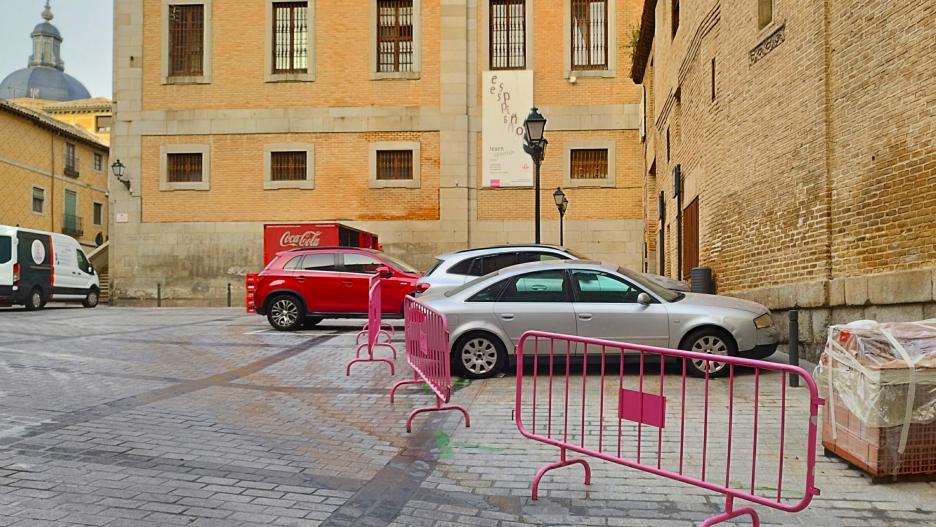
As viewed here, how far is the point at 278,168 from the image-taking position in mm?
27469

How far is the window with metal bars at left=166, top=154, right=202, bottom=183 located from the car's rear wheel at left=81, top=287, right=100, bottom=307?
4.82 meters

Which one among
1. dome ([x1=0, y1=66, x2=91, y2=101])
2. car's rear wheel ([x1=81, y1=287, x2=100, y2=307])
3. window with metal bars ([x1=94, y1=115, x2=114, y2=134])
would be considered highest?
dome ([x1=0, y1=66, x2=91, y2=101])

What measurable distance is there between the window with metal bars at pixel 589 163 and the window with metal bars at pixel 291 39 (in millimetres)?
10599

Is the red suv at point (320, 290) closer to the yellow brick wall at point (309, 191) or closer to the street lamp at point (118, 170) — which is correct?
the yellow brick wall at point (309, 191)

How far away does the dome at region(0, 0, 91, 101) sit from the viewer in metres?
83.1

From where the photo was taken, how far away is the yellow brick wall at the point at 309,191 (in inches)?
1057

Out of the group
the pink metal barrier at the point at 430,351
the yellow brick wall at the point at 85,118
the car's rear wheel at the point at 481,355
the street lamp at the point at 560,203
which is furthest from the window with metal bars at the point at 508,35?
the yellow brick wall at the point at 85,118

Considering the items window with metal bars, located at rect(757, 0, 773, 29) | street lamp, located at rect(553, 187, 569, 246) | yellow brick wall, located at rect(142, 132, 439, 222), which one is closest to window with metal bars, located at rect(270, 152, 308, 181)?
yellow brick wall, located at rect(142, 132, 439, 222)

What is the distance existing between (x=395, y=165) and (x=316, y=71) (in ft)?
15.1

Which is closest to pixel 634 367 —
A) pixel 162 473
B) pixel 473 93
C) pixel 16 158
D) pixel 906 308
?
pixel 906 308

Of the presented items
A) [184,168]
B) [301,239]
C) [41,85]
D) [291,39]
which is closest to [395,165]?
[291,39]

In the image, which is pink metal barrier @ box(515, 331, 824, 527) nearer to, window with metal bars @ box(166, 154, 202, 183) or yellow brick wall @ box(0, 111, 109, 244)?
window with metal bars @ box(166, 154, 202, 183)

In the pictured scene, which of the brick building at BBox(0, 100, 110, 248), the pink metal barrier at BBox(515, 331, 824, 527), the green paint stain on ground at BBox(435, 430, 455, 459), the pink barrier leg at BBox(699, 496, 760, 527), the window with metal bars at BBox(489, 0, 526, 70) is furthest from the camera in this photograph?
the brick building at BBox(0, 100, 110, 248)

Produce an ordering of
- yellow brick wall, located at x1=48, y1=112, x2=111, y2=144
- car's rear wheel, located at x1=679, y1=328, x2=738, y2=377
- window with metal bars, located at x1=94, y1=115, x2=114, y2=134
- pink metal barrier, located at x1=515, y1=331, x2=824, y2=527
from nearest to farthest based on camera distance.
Answer: pink metal barrier, located at x1=515, y1=331, x2=824, y2=527, car's rear wheel, located at x1=679, y1=328, x2=738, y2=377, window with metal bars, located at x1=94, y1=115, x2=114, y2=134, yellow brick wall, located at x1=48, y1=112, x2=111, y2=144
